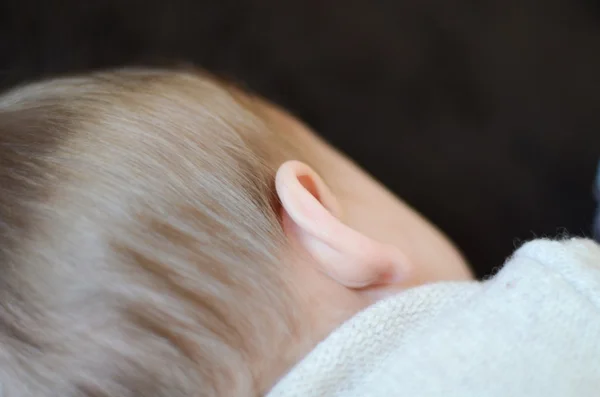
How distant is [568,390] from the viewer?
1.45 ft

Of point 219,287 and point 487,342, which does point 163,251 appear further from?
point 487,342

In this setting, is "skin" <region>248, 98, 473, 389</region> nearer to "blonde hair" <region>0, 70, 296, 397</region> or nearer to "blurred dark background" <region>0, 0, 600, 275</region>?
"blonde hair" <region>0, 70, 296, 397</region>

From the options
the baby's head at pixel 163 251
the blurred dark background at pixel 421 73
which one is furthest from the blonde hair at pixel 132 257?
the blurred dark background at pixel 421 73

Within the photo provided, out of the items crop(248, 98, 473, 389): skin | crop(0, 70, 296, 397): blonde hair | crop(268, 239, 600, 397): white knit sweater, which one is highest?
crop(0, 70, 296, 397): blonde hair

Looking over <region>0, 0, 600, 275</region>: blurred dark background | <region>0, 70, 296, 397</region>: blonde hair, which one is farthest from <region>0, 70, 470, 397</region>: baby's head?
<region>0, 0, 600, 275</region>: blurred dark background

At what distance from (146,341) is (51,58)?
761 millimetres

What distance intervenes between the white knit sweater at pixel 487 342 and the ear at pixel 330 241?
0.03m

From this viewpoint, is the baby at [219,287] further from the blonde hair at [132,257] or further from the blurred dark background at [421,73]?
the blurred dark background at [421,73]

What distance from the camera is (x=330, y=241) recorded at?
49cm

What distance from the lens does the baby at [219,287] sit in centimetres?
44

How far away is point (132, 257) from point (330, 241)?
0.14 meters

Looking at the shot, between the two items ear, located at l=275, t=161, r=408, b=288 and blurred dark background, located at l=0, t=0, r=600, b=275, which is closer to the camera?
ear, located at l=275, t=161, r=408, b=288

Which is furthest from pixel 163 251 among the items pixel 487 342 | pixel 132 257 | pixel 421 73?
pixel 421 73

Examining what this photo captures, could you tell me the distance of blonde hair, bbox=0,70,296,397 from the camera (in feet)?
1.45
